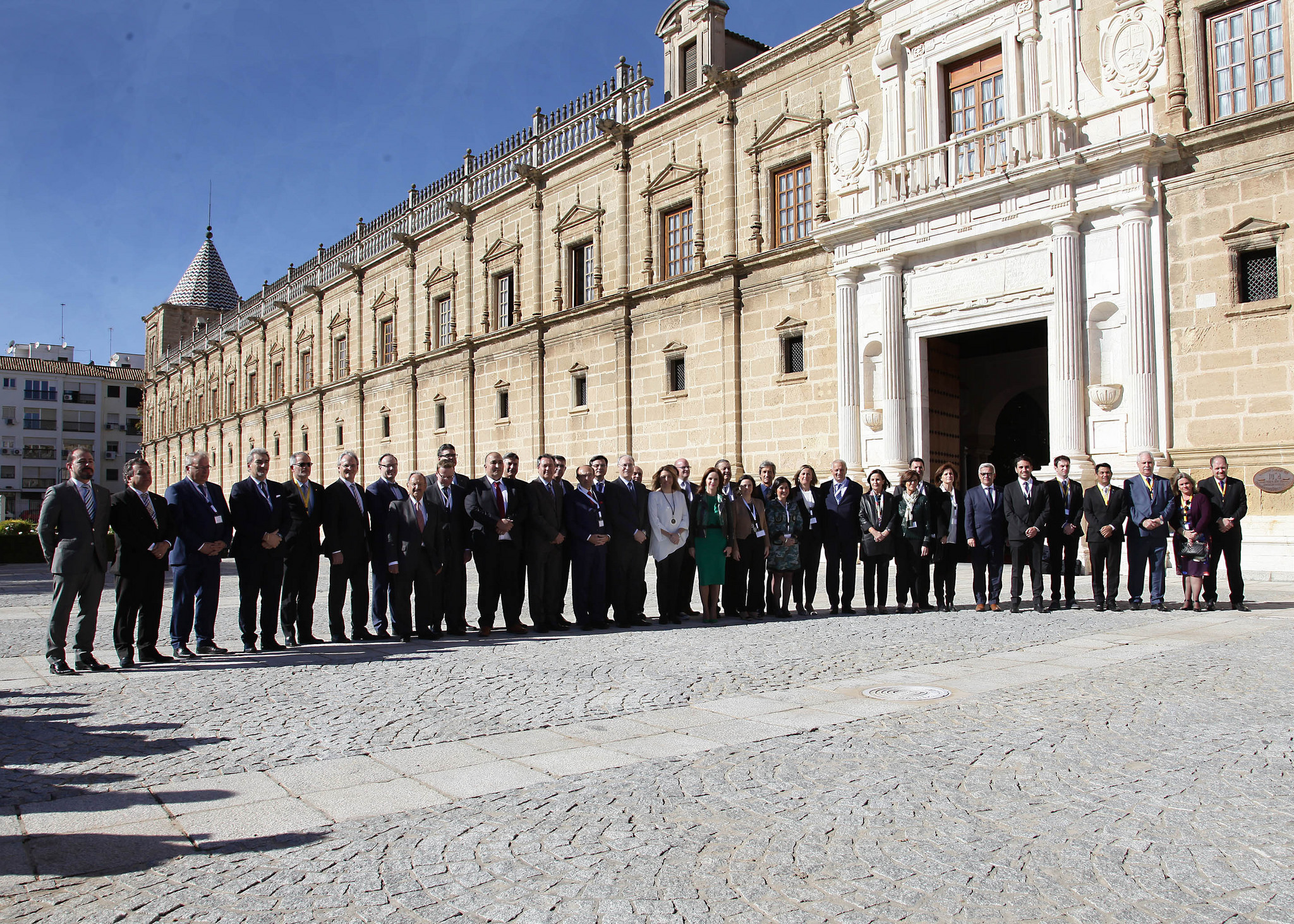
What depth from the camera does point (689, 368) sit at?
2239cm

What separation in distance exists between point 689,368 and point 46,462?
82.7 meters

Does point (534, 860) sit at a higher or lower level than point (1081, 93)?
lower

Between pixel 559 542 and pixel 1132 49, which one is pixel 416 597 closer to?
pixel 559 542

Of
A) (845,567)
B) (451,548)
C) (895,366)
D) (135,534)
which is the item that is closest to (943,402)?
(895,366)

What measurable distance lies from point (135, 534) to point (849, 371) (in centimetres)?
1340

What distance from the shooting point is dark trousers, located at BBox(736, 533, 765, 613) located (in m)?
10.9

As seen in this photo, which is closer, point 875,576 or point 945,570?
point 945,570

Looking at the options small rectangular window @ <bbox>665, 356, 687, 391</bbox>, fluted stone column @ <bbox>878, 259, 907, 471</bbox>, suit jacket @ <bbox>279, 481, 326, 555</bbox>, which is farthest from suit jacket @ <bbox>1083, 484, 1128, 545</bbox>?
small rectangular window @ <bbox>665, 356, 687, 391</bbox>

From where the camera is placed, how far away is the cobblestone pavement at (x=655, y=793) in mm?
3014

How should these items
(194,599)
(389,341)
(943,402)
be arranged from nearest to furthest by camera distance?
1. (194,599)
2. (943,402)
3. (389,341)

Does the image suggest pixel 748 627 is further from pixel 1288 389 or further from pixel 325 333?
pixel 325 333

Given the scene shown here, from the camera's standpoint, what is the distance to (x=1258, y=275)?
13.7 m

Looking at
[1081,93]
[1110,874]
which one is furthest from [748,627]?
[1081,93]

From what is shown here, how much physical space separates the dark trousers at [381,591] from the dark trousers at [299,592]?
565 millimetres
